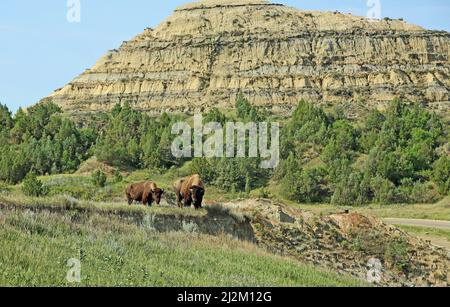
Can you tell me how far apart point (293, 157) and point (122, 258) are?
60458 millimetres

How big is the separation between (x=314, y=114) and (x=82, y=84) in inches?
3113

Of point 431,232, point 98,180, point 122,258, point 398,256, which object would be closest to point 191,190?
point 398,256

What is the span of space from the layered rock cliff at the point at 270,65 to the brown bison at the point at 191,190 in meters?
93.5

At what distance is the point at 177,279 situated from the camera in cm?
1350

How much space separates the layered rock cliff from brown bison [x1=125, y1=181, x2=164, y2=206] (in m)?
92.5

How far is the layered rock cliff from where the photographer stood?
5128 inches

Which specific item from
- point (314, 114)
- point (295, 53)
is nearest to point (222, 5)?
point (295, 53)

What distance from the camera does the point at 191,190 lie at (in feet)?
87.3

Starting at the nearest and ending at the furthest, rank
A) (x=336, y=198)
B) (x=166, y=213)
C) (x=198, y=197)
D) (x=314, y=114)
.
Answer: (x=166, y=213) → (x=198, y=197) → (x=336, y=198) → (x=314, y=114)

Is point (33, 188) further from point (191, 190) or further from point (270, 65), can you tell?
point (270, 65)

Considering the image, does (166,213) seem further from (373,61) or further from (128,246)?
(373,61)

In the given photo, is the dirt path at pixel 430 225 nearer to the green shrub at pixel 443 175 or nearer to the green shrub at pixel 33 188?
the green shrub at pixel 443 175

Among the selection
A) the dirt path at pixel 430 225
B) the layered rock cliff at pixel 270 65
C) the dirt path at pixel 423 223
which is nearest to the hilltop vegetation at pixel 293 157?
the dirt path at pixel 423 223

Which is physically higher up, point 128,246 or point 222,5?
point 222,5
